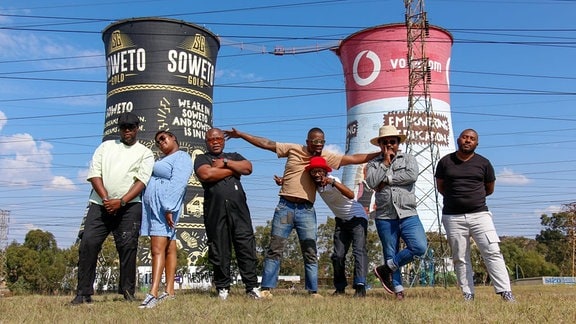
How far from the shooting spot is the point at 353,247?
538 centimetres

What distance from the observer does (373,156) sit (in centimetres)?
504

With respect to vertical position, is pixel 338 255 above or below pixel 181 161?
below

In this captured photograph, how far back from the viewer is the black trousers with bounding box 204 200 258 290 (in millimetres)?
4660

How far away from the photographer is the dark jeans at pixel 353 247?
208 inches

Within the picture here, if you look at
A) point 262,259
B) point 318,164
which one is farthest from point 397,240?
point 262,259

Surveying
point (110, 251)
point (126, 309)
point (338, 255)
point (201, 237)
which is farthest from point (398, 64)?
point (126, 309)

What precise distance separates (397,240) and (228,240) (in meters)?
1.51

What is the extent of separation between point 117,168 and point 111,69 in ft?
98.2

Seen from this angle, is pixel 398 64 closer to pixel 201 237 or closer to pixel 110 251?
pixel 201 237

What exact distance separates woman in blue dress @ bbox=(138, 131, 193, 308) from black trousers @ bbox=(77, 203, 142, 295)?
106mm

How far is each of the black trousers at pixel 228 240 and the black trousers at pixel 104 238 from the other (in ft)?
2.10

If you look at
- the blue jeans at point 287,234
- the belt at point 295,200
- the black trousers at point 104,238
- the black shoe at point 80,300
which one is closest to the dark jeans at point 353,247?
the blue jeans at point 287,234

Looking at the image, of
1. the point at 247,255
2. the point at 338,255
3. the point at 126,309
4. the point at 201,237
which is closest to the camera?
the point at 126,309

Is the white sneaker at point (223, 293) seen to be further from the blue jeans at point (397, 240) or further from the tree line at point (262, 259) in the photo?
the tree line at point (262, 259)
